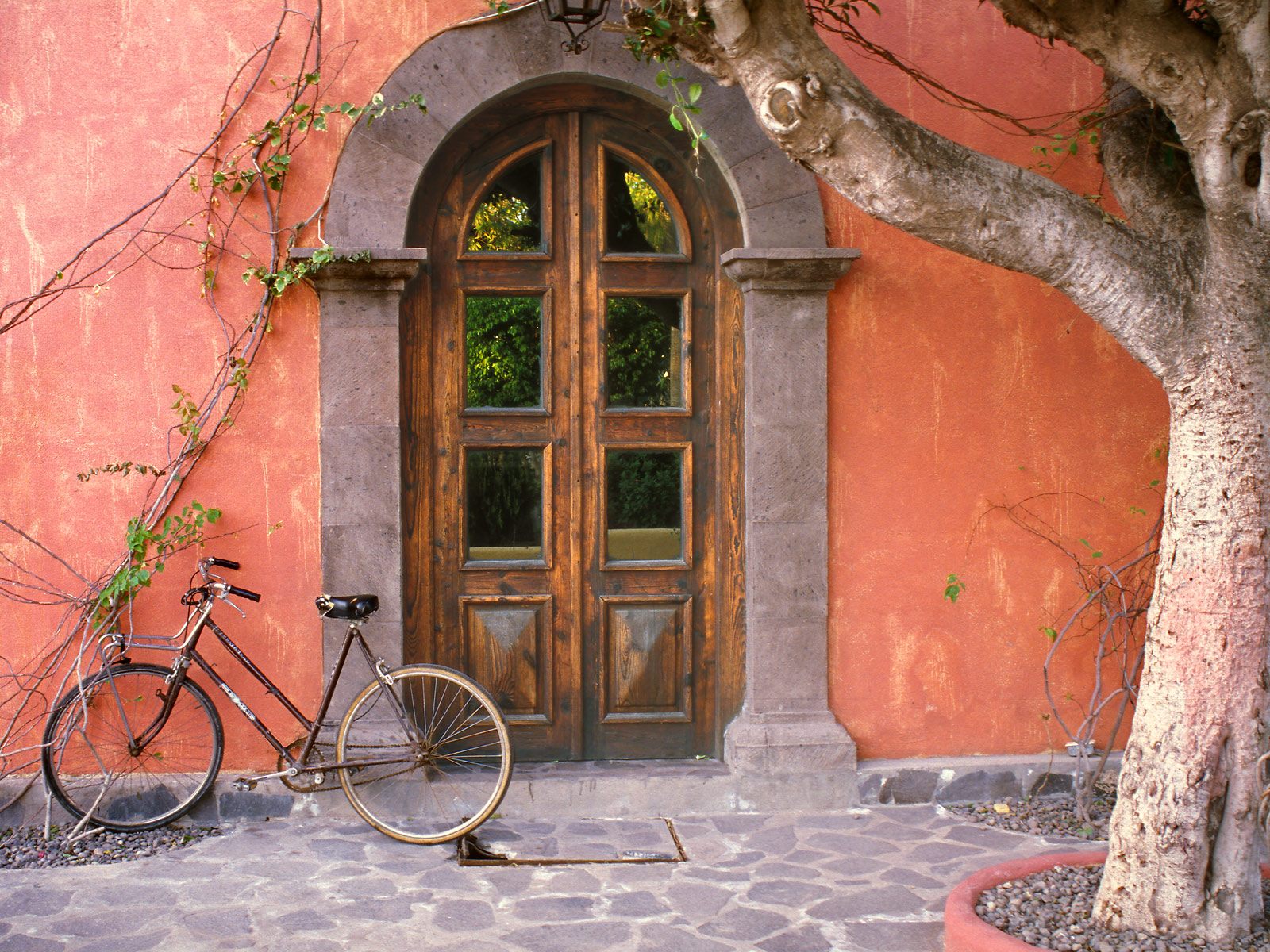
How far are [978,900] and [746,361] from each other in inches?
99.2

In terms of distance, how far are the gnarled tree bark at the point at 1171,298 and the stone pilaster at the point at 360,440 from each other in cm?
208

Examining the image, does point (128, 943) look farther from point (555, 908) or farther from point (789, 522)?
point (789, 522)

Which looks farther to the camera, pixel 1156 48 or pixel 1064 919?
pixel 1064 919

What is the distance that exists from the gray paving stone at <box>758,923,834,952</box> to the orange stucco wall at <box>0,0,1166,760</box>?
1.56 m

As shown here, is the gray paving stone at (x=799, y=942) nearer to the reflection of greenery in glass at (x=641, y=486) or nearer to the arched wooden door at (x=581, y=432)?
the arched wooden door at (x=581, y=432)

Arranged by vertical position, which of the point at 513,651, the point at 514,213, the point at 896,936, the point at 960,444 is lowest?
the point at 896,936

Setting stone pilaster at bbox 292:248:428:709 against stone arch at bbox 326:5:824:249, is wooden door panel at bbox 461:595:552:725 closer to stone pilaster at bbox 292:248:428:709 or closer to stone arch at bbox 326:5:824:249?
stone pilaster at bbox 292:248:428:709

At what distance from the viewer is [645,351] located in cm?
559

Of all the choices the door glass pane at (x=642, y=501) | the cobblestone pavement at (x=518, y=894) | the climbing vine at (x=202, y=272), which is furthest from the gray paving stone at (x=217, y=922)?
the door glass pane at (x=642, y=501)

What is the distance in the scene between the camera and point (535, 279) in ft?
18.1

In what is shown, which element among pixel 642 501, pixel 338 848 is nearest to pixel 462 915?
pixel 338 848

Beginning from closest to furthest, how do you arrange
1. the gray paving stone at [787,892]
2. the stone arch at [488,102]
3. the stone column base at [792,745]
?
1. the gray paving stone at [787,892]
2. the stone arch at [488,102]
3. the stone column base at [792,745]

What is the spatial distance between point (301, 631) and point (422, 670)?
645mm

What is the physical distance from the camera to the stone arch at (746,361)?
5113 millimetres
